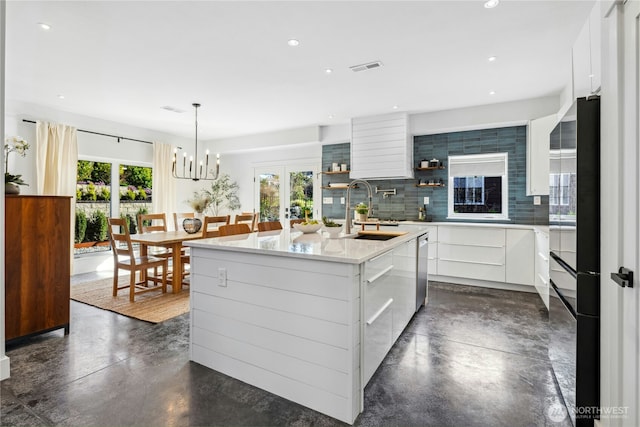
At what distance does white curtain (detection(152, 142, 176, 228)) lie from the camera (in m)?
6.33

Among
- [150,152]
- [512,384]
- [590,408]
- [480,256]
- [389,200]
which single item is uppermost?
[150,152]

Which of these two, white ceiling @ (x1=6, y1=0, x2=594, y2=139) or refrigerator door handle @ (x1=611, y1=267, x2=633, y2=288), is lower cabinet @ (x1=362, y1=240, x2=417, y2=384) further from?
white ceiling @ (x1=6, y1=0, x2=594, y2=139)

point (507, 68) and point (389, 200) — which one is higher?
point (507, 68)

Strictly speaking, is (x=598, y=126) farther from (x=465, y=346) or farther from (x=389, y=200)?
(x=389, y=200)

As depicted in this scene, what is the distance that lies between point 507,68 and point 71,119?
240 inches

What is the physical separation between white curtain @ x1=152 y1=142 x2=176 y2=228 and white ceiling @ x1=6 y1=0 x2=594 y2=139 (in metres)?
1.46

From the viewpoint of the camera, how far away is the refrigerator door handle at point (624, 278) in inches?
51.7

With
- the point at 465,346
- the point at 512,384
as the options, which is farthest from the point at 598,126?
the point at 465,346

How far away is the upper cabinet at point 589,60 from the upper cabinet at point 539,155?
2.18m

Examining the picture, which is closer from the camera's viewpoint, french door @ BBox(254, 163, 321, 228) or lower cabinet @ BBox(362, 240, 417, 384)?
lower cabinet @ BBox(362, 240, 417, 384)

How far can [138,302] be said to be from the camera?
3811 millimetres

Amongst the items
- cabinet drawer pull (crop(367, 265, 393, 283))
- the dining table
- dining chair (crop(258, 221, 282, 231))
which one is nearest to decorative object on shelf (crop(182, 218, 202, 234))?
the dining table

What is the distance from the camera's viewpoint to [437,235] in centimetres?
489

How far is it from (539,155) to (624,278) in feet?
11.3
